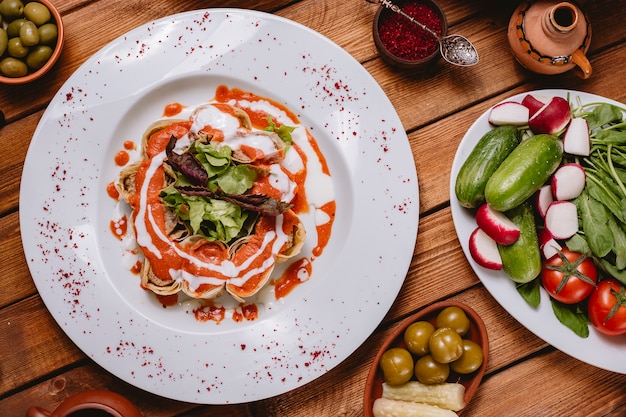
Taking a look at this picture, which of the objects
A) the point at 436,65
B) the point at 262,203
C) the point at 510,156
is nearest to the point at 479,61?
the point at 436,65

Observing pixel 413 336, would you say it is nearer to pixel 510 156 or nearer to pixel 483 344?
pixel 483 344

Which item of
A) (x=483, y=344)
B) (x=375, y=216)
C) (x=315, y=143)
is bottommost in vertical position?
(x=483, y=344)

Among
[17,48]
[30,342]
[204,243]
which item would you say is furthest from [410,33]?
[30,342]

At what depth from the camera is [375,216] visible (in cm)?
304

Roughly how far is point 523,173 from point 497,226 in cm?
28

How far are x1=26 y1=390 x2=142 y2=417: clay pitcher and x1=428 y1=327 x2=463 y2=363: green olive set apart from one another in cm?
147

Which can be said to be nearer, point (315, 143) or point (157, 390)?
point (157, 390)

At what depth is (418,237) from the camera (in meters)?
3.20

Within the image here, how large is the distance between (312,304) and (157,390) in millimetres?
893

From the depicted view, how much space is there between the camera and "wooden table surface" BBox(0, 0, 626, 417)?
315 cm

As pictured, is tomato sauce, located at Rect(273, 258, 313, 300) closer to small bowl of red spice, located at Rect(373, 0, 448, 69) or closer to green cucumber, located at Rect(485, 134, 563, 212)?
green cucumber, located at Rect(485, 134, 563, 212)

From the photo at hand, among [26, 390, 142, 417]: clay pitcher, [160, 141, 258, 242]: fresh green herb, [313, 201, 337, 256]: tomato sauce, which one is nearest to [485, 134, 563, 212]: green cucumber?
[313, 201, 337, 256]: tomato sauce

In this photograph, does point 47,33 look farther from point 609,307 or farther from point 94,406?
point 609,307

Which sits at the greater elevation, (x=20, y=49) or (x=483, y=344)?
(x=20, y=49)
